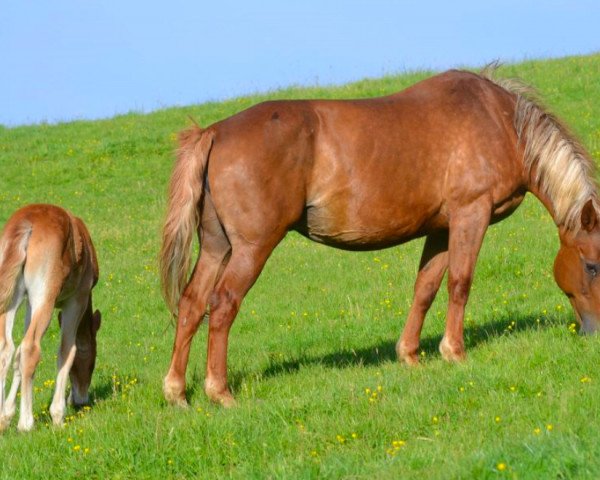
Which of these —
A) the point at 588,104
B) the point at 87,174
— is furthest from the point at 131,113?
the point at 588,104

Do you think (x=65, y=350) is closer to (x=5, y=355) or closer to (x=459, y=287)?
(x=5, y=355)

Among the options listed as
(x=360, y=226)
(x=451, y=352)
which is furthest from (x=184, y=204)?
(x=451, y=352)

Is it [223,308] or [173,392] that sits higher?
[223,308]

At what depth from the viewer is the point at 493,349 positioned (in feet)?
26.5

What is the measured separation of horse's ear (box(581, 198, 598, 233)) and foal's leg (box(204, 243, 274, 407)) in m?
2.93

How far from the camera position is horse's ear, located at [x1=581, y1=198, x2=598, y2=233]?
8.31 m

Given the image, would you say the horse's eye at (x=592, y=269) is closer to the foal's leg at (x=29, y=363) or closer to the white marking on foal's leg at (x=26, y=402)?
the foal's leg at (x=29, y=363)

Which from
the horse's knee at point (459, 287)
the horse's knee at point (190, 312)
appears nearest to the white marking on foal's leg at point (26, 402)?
the horse's knee at point (190, 312)

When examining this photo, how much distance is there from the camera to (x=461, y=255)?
330 inches

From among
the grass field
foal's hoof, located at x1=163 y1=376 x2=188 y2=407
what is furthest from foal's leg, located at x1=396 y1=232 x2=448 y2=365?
foal's hoof, located at x1=163 y1=376 x2=188 y2=407

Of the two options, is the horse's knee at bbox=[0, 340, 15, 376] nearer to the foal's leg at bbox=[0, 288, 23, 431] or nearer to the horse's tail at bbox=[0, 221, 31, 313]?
the foal's leg at bbox=[0, 288, 23, 431]

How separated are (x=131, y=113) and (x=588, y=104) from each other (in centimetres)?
1500

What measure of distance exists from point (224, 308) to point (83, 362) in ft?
5.78

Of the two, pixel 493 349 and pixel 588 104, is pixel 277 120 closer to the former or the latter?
pixel 493 349
